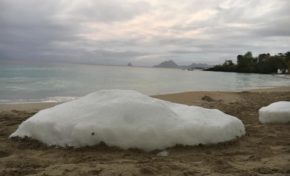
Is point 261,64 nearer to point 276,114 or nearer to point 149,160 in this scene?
point 276,114

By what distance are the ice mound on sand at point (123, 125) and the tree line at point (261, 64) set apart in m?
90.5

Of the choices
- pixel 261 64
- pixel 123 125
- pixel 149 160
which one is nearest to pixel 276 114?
pixel 123 125

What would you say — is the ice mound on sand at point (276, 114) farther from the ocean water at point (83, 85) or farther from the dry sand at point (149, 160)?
the ocean water at point (83, 85)

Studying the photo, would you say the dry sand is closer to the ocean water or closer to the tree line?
the ocean water

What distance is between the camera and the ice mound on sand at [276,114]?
31.9ft

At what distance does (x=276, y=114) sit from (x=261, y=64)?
341ft

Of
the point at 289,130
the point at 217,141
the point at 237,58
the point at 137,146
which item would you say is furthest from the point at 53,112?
the point at 237,58

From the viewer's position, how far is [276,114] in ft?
32.1

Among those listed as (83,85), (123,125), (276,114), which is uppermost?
(123,125)

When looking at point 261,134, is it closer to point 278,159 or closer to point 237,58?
point 278,159

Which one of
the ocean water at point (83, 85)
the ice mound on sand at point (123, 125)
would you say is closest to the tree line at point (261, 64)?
the ocean water at point (83, 85)

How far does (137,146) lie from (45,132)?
1.73m

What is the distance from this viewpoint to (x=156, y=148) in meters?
6.49

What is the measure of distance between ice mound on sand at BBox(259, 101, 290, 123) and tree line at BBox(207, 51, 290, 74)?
86.8m
